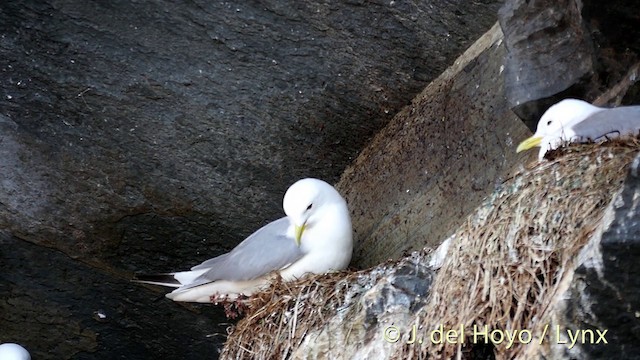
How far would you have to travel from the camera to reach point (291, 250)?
488cm

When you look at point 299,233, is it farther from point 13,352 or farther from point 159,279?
point 13,352

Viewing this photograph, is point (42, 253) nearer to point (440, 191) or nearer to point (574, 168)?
point (440, 191)

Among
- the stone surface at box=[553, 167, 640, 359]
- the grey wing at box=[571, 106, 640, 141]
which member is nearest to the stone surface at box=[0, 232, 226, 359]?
the grey wing at box=[571, 106, 640, 141]

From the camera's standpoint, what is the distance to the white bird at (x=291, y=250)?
4.88 meters

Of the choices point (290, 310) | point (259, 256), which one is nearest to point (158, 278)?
point (259, 256)

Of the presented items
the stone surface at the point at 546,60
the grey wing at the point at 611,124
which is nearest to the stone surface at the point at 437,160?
the stone surface at the point at 546,60

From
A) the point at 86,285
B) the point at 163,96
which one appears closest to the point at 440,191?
the point at 163,96

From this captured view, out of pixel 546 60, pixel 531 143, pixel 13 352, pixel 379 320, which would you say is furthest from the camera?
pixel 13 352

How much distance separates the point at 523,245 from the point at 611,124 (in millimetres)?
629

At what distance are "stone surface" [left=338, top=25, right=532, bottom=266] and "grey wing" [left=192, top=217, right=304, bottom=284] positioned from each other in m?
0.59

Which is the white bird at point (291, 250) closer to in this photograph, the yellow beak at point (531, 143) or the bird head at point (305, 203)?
the bird head at point (305, 203)

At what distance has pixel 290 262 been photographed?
192 inches

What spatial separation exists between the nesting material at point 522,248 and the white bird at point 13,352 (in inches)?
95.0

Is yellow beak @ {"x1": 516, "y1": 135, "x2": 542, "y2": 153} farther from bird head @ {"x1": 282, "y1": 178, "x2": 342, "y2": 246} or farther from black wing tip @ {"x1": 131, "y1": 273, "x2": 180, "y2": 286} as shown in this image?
black wing tip @ {"x1": 131, "y1": 273, "x2": 180, "y2": 286}
